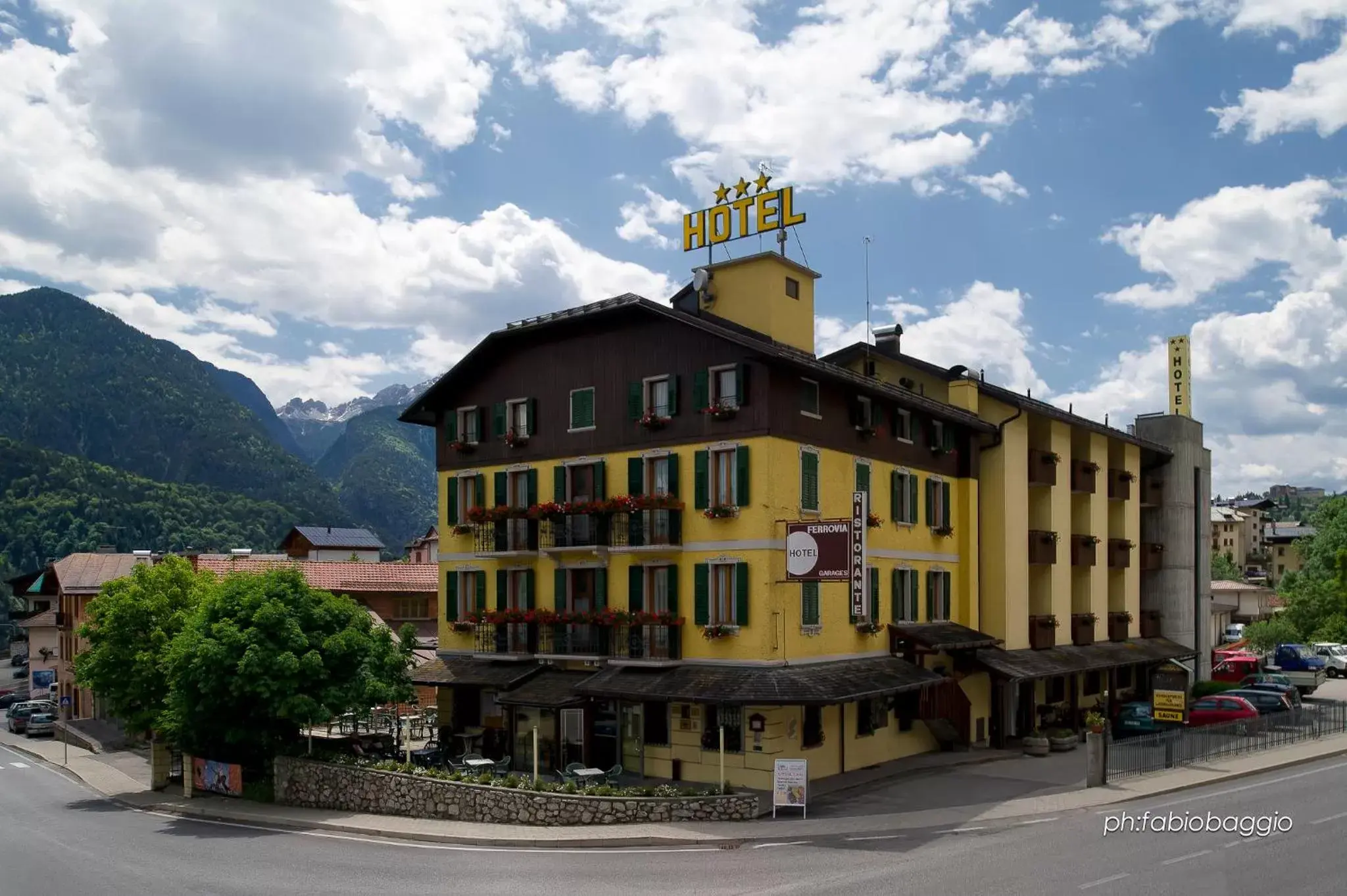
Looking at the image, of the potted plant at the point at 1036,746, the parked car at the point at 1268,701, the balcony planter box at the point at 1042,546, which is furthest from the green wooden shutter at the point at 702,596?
the parked car at the point at 1268,701

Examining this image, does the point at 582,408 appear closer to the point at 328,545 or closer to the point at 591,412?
the point at 591,412

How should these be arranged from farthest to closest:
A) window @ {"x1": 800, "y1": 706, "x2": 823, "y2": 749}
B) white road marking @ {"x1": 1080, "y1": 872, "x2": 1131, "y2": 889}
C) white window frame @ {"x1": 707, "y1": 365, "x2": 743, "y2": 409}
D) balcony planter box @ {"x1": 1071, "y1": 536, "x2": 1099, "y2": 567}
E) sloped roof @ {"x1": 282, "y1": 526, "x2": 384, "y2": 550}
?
sloped roof @ {"x1": 282, "y1": 526, "x2": 384, "y2": 550} → balcony planter box @ {"x1": 1071, "y1": 536, "x2": 1099, "y2": 567} → white window frame @ {"x1": 707, "y1": 365, "x2": 743, "y2": 409} → window @ {"x1": 800, "y1": 706, "x2": 823, "y2": 749} → white road marking @ {"x1": 1080, "y1": 872, "x2": 1131, "y2": 889}

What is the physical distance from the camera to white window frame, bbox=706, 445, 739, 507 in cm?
3403

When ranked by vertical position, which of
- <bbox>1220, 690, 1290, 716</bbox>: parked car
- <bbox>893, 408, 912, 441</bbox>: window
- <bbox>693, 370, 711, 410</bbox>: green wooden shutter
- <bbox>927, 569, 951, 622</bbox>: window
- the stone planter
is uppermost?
<bbox>693, 370, 711, 410</bbox>: green wooden shutter

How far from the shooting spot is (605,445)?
37812 millimetres

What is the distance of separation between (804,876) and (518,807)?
984 cm

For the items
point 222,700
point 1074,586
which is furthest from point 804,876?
point 1074,586

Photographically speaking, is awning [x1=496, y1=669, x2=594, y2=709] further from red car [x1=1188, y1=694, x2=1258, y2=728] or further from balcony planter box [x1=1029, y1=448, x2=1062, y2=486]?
red car [x1=1188, y1=694, x2=1258, y2=728]

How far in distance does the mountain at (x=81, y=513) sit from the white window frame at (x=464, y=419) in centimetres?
14139

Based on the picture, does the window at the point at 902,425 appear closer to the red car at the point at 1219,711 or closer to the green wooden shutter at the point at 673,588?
the green wooden shutter at the point at 673,588

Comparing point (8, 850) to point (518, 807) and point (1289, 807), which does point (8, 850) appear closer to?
point (518, 807)

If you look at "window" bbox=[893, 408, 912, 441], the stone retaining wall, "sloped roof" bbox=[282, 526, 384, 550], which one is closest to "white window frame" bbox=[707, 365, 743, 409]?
"window" bbox=[893, 408, 912, 441]

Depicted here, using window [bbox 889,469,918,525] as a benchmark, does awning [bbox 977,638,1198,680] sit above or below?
below

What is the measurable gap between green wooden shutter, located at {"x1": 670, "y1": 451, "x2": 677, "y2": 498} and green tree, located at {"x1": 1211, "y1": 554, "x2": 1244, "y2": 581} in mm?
115816
